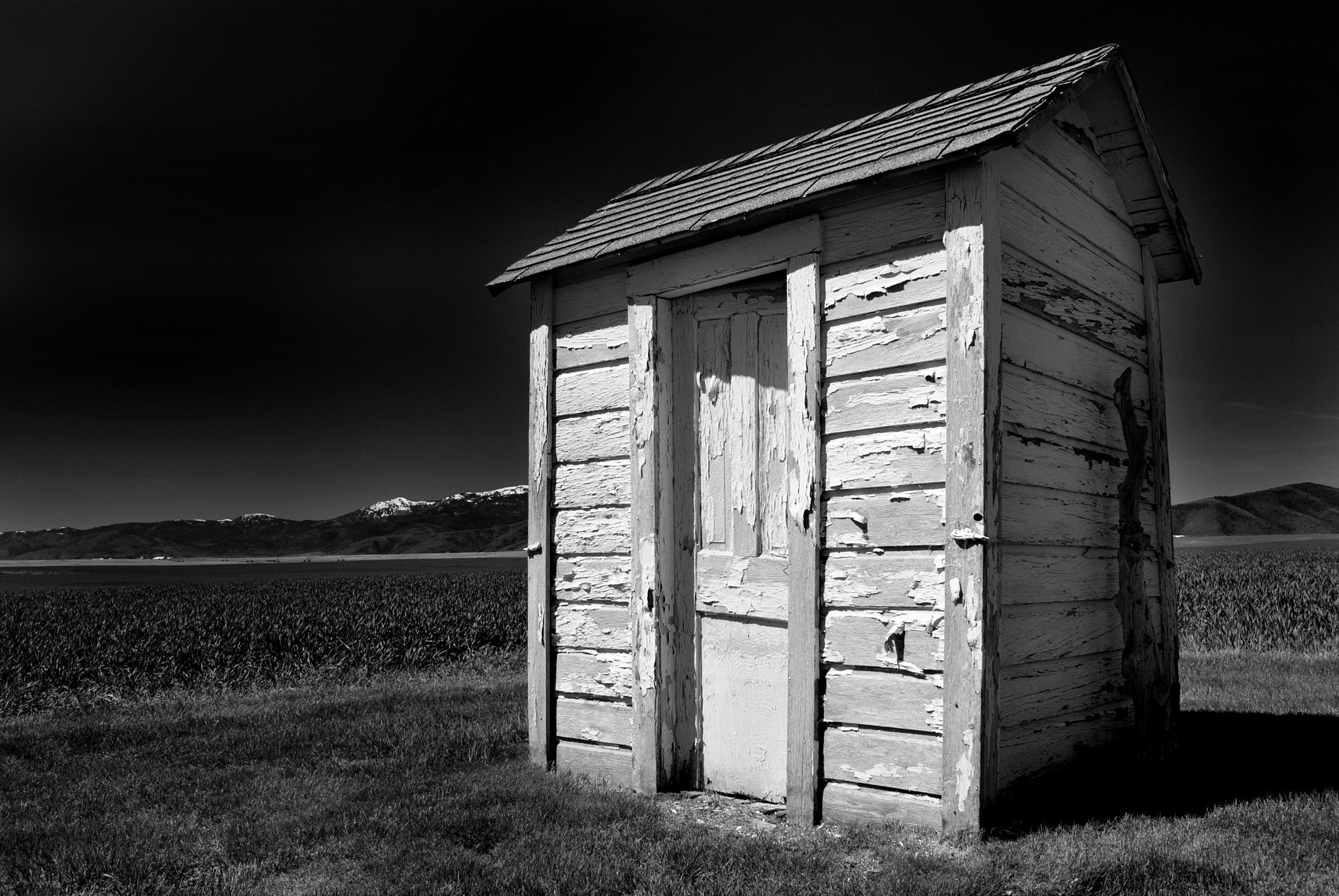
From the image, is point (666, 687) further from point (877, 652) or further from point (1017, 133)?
point (1017, 133)

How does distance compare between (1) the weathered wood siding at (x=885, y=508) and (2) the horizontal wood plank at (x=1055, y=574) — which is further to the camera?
(2) the horizontal wood plank at (x=1055, y=574)

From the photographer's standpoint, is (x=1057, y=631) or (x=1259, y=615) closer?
(x=1057, y=631)

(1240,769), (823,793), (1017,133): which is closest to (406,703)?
(823,793)

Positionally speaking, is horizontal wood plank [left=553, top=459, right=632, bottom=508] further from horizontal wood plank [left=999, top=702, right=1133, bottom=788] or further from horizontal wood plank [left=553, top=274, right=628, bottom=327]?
horizontal wood plank [left=999, top=702, right=1133, bottom=788]

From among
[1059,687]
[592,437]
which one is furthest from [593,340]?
[1059,687]

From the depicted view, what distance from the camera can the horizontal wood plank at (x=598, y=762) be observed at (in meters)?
6.62

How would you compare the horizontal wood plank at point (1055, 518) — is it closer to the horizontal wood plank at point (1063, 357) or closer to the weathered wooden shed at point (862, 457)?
the weathered wooden shed at point (862, 457)

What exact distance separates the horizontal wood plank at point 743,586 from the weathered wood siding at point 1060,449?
134cm

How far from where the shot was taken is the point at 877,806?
5.26 m

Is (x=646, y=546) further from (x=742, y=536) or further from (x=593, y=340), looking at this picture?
(x=593, y=340)

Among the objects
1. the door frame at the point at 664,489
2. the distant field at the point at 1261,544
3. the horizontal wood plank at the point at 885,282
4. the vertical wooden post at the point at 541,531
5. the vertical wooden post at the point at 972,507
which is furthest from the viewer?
the distant field at the point at 1261,544

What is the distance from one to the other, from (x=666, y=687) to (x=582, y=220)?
154 inches

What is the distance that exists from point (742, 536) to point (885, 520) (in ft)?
3.79

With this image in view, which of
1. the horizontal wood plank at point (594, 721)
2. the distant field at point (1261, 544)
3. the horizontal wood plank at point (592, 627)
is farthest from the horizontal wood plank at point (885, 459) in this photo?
the distant field at point (1261, 544)
